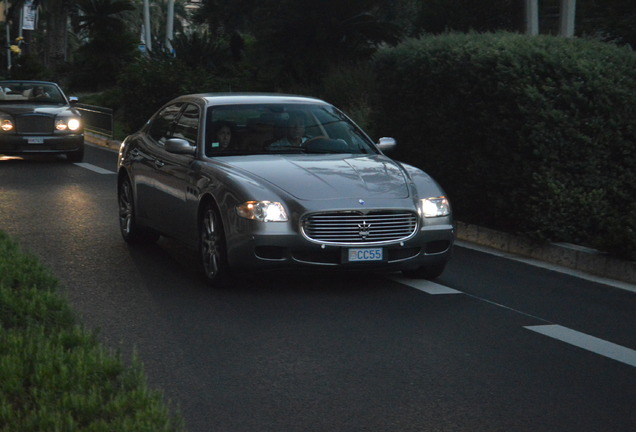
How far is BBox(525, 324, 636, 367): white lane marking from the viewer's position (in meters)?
→ 7.30

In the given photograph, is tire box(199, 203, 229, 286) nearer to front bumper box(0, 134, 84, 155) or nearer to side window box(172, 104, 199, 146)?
side window box(172, 104, 199, 146)

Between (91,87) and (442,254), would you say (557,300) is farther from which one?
(91,87)

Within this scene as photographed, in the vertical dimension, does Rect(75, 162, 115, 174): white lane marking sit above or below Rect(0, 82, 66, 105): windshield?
below

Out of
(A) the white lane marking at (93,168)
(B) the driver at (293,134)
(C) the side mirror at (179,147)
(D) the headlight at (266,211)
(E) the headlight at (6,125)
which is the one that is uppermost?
(B) the driver at (293,134)

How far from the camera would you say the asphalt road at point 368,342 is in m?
5.94

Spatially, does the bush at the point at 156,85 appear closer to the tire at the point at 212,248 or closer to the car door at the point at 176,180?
the car door at the point at 176,180

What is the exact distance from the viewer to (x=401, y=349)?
24.2 ft

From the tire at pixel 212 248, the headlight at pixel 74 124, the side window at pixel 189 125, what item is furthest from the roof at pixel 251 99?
the headlight at pixel 74 124

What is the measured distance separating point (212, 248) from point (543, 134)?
4003 mm

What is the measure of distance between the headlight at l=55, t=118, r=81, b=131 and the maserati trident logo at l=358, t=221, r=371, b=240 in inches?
612

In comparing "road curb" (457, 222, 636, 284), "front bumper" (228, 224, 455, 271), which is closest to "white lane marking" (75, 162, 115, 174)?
"road curb" (457, 222, 636, 284)

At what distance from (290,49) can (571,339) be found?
84.0 ft

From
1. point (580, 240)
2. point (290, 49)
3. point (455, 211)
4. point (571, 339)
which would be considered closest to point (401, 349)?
point (571, 339)

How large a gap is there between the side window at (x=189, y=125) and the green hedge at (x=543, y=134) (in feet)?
10.7
